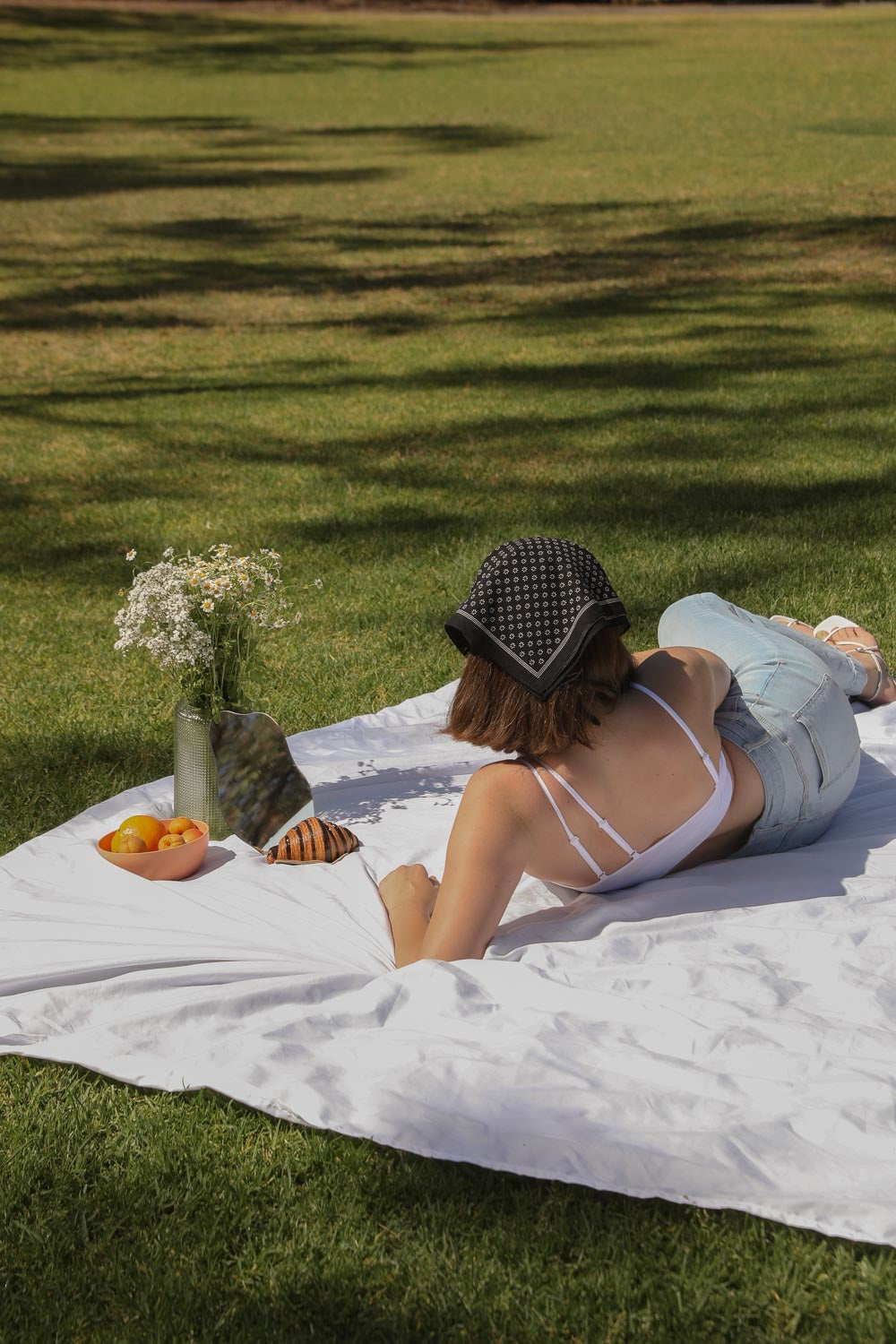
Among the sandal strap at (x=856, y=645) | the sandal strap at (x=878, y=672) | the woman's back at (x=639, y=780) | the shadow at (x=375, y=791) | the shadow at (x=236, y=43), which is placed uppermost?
the shadow at (x=236, y=43)

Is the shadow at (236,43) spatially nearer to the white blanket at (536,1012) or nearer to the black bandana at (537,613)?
the white blanket at (536,1012)

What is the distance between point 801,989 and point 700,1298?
774 millimetres

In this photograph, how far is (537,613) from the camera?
284 centimetres

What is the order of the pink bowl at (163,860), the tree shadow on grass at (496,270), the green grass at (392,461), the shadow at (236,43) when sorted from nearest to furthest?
the green grass at (392,461) → the pink bowl at (163,860) → the tree shadow on grass at (496,270) → the shadow at (236,43)

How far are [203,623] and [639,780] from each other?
48.4 inches

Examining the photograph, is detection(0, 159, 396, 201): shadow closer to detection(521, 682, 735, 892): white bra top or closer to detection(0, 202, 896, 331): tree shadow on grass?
detection(0, 202, 896, 331): tree shadow on grass

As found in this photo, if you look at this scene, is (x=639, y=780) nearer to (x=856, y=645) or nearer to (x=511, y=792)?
(x=511, y=792)

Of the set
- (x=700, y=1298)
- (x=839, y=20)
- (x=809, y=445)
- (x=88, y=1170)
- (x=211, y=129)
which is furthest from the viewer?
(x=839, y=20)

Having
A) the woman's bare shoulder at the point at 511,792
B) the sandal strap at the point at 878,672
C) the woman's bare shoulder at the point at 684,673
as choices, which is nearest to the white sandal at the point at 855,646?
the sandal strap at the point at 878,672

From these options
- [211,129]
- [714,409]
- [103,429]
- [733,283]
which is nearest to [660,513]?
[714,409]

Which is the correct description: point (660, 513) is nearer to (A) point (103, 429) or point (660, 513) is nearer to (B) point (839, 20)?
(A) point (103, 429)

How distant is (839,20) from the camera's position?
35.3 meters

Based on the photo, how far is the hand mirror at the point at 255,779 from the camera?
11.6 ft

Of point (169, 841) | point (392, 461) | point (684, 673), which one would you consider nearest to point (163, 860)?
point (169, 841)
